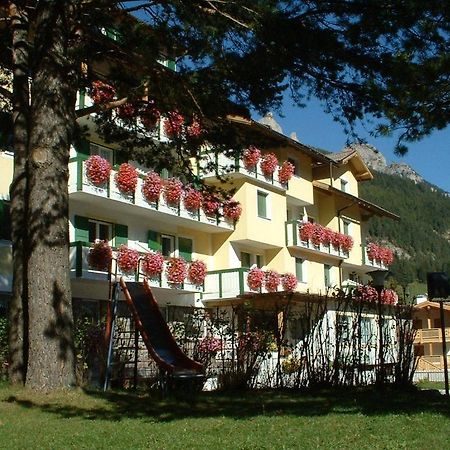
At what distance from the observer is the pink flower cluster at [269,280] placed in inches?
1228

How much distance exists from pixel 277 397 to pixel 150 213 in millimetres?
16174

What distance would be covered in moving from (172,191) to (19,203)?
15.5 metres

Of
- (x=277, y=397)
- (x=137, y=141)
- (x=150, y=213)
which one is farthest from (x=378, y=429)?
(x=150, y=213)

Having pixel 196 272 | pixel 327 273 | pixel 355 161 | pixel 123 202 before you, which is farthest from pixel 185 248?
pixel 355 161

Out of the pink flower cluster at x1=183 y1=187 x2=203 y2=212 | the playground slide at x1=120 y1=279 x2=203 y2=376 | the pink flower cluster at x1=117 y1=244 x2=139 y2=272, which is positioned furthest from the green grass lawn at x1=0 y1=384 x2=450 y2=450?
the pink flower cluster at x1=183 y1=187 x2=203 y2=212

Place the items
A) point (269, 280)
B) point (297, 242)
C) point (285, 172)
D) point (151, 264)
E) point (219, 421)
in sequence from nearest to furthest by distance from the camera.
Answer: point (219, 421) < point (151, 264) < point (269, 280) < point (285, 172) < point (297, 242)

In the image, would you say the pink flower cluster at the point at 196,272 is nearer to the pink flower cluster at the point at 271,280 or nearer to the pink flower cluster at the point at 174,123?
the pink flower cluster at the point at 271,280

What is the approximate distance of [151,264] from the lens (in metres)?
26.0

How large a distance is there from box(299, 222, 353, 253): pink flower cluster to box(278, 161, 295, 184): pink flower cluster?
2.50m

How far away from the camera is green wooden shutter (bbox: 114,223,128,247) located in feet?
88.1

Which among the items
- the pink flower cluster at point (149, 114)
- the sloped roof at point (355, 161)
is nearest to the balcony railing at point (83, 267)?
the pink flower cluster at point (149, 114)

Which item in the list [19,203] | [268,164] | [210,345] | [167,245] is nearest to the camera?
[19,203]

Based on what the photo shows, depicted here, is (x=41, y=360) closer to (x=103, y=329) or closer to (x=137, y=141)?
(x=103, y=329)

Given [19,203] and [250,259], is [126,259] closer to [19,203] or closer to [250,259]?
[250,259]
